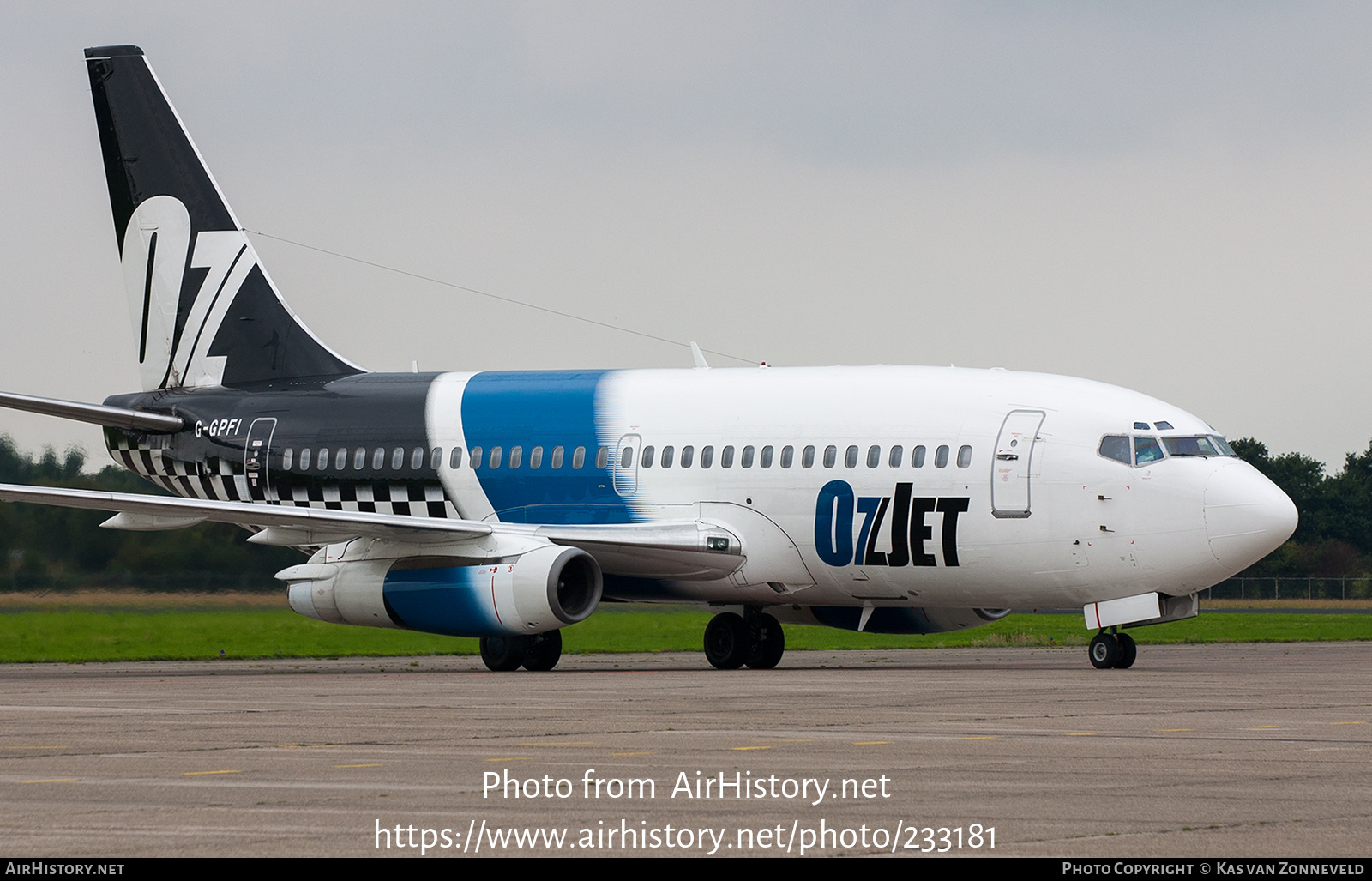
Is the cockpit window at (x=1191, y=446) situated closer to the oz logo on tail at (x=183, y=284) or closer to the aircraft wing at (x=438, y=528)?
the aircraft wing at (x=438, y=528)

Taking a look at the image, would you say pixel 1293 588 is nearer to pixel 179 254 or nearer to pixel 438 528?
pixel 179 254

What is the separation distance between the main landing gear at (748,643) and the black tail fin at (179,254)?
9.45 meters

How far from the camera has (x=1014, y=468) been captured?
81.4ft

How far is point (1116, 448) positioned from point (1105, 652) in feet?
8.54

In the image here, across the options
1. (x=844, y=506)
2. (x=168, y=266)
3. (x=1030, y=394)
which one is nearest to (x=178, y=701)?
(x=844, y=506)

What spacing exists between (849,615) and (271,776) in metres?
17.2

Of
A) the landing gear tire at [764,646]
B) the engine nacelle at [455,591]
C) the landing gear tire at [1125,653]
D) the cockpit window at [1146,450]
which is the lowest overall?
the landing gear tire at [764,646]

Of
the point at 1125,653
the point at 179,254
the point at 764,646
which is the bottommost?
the point at 764,646

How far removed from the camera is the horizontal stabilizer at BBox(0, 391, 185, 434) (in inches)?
1148

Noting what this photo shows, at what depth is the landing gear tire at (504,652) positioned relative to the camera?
1067 inches

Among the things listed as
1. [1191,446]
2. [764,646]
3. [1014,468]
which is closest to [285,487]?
[764,646]

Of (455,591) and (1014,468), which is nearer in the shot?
(1014,468)

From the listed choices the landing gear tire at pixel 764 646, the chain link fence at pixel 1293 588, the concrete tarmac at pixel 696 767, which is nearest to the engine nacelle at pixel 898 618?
the landing gear tire at pixel 764 646

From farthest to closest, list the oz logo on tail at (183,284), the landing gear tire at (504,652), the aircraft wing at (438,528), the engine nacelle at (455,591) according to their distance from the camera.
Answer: the oz logo on tail at (183,284)
the landing gear tire at (504,652)
the aircraft wing at (438,528)
the engine nacelle at (455,591)
